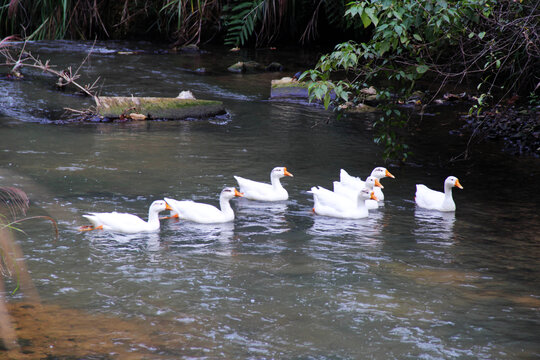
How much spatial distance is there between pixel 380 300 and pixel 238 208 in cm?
333

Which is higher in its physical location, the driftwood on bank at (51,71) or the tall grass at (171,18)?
the tall grass at (171,18)

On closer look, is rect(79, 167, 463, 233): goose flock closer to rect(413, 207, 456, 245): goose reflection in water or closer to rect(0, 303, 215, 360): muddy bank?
rect(413, 207, 456, 245): goose reflection in water

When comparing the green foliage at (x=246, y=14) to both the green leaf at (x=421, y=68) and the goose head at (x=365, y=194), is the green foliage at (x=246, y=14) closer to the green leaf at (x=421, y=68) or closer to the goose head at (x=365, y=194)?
the green leaf at (x=421, y=68)

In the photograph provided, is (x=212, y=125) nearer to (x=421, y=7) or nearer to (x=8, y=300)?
(x=421, y=7)

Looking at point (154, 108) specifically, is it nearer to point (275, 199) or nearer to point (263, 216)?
point (275, 199)

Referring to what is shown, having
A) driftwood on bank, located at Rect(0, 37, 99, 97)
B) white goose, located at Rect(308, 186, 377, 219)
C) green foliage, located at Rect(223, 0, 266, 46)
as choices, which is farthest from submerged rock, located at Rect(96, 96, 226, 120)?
green foliage, located at Rect(223, 0, 266, 46)

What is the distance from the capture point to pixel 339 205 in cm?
863

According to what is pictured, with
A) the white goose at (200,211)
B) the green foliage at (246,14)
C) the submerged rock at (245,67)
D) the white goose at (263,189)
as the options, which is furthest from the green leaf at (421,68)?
the green foliage at (246,14)

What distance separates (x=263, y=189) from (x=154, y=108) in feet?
17.2

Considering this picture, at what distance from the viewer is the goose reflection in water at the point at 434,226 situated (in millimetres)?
7901

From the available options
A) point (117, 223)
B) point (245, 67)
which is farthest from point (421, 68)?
point (245, 67)

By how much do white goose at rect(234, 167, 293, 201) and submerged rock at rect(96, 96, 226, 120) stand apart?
4.82 metres

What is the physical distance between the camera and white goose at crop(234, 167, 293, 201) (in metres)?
9.09

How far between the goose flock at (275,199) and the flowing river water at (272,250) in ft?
0.47
